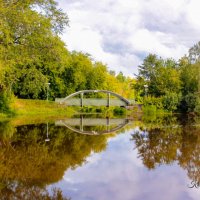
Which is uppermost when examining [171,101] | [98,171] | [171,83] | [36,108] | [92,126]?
[171,83]

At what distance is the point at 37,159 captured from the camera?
8.25m

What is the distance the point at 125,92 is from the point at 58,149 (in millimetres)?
62681

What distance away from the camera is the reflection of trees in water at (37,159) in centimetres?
612

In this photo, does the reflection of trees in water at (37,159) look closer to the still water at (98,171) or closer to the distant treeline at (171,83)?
the still water at (98,171)

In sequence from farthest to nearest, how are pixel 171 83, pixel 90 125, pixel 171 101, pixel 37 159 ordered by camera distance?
pixel 171 83
pixel 171 101
pixel 90 125
pixel 37 159

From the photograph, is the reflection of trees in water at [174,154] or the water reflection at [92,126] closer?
the reflection of trees in water at [174,154]

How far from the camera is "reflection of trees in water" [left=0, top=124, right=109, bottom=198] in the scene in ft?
20.1

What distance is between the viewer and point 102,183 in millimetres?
6074

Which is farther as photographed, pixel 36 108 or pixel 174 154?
pixel 36 108

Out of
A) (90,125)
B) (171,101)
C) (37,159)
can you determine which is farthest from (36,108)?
(37,159)

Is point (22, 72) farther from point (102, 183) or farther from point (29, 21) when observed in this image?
point (102, 183)

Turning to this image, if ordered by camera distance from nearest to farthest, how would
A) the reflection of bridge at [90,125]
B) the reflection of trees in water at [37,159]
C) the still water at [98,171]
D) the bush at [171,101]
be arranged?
the still water at [98,171]
the reflection of trees in water at [37,159]
the reflection of bridge at [90,125]
the bush at [171,101]

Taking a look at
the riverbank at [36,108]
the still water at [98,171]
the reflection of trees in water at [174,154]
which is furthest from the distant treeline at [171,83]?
the still water at [98,171]

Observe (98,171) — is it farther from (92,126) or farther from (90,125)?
(90,125)
